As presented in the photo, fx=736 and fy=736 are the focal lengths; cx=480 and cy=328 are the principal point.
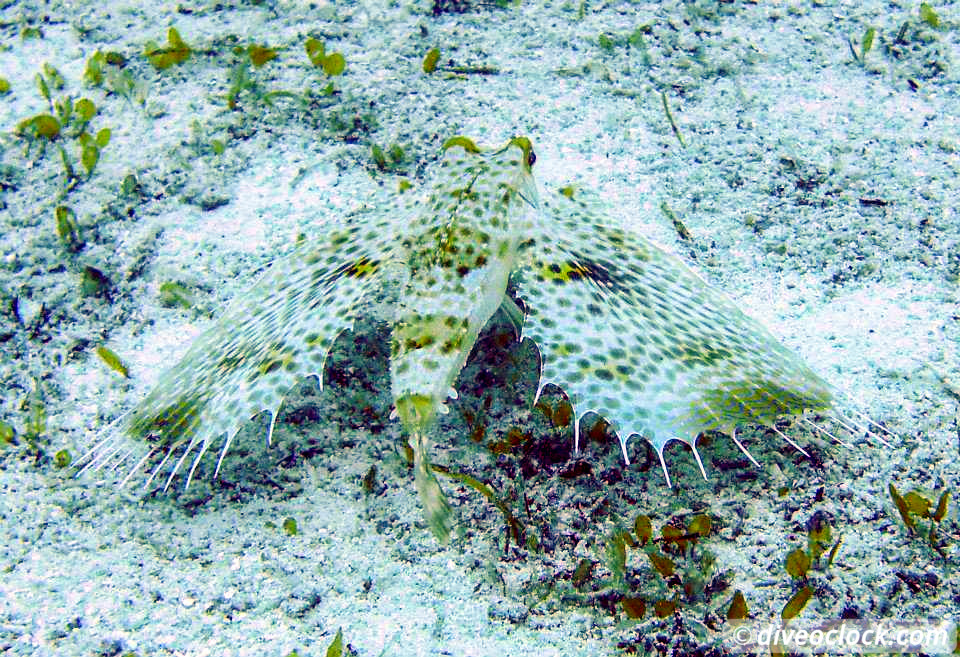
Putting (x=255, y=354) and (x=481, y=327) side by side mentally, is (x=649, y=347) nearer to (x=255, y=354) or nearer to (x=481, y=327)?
(x=481, y=327)

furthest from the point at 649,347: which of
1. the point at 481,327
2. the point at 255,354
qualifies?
the point at 255,354

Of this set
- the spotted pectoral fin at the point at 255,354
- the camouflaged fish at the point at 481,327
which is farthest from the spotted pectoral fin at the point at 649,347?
the spotted pectoral fin at the point at 255,354

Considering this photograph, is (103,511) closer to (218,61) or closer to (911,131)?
(218,61)

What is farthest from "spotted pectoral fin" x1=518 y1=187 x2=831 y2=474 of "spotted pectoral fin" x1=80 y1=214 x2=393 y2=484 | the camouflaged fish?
"spotted pectoral fin" x1=80 y1=214 x2=393 y2=484

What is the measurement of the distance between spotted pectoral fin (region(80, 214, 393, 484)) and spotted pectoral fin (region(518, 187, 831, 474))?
3.09 feet

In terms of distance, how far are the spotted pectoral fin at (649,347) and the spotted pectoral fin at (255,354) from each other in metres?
0.94

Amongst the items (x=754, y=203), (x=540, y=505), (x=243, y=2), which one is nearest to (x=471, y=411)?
(x=540, y=505)

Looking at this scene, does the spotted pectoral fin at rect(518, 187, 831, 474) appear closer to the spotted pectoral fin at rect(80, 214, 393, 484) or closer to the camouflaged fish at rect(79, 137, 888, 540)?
the camouflaged fish at rect(79, 137, 888, 540)

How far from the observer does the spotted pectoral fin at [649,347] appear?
10.6 ft

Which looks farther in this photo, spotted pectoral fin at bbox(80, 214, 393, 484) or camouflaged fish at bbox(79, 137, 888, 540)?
spotted pectoral fin at bbox(80, 214, 393, 484)

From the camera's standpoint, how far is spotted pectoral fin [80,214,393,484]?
11.1 feet

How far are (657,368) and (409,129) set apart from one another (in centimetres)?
337

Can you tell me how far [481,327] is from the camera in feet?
11.8

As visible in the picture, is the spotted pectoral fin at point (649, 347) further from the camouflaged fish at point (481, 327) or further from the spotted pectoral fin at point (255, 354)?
the spotted pectoral fin at point (255, 354)
